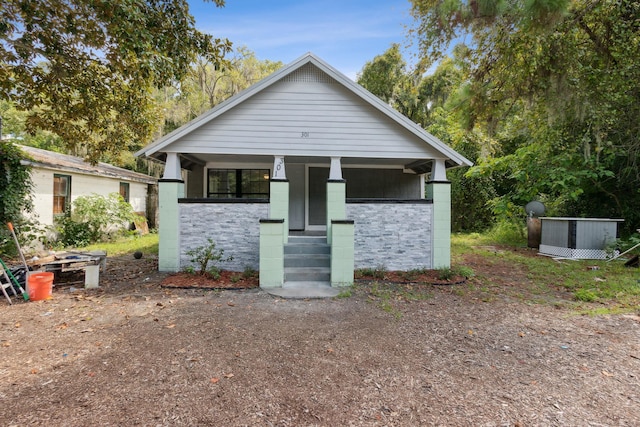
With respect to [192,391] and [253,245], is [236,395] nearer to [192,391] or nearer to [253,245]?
[192,391]

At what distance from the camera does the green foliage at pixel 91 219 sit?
11.0 m

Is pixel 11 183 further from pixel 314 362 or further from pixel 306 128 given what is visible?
pixel 314 362

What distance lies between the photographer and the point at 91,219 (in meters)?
11.6

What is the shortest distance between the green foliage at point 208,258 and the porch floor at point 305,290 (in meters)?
1.59

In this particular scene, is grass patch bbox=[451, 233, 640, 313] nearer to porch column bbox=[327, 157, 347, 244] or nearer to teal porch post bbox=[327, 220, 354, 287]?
teal porch post bbox=[327, 220, 354, 287]

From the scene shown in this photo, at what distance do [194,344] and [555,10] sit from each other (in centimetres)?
775

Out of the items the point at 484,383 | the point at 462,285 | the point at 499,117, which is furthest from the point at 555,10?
the point at 484,383

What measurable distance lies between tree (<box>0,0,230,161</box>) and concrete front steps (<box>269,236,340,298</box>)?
14.6 feet

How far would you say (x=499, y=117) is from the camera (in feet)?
28.6

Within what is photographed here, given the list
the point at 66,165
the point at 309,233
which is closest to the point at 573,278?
the point at 309,233

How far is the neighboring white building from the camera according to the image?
Answer: 33.1 ft

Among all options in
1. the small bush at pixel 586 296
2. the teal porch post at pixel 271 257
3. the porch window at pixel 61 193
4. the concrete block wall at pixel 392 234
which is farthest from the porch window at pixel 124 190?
the small bush at pixel 586 296

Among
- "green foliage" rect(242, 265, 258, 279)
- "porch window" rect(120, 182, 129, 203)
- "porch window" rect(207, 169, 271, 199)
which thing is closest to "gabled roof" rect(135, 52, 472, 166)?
"porch window" rect(207, 169, 271, 199)

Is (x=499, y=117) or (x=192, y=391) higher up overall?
(x=499, y=117)
